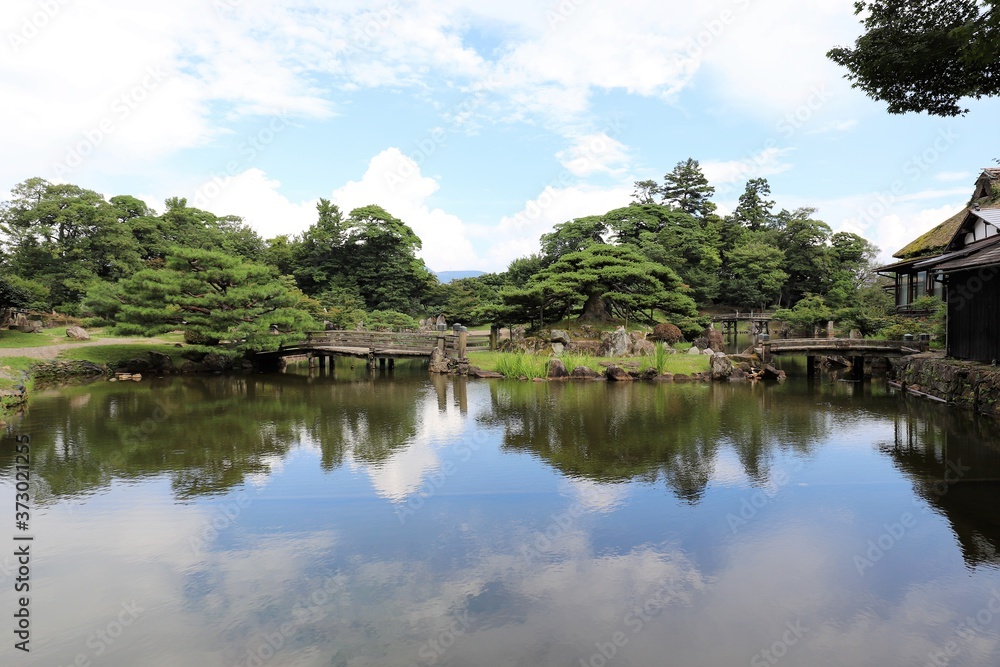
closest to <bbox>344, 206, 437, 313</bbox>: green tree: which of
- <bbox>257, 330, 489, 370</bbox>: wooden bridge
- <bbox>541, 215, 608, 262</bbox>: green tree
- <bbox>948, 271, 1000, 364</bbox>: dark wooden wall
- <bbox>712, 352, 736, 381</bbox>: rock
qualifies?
<bbox>541, 215, 608, 262</bbox>: green tree

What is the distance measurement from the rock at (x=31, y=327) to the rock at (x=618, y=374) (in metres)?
25.8

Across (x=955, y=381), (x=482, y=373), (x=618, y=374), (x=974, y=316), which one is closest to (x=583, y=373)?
(x=618, y=374)

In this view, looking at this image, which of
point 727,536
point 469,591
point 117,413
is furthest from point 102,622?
point 117,413

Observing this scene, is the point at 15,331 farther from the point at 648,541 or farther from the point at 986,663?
the point at 986,663

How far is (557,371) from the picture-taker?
21.5 metres

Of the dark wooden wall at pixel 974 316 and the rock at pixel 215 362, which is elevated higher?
the dark wooden wall at pixel 974 316

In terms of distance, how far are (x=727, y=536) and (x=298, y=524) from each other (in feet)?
17.3

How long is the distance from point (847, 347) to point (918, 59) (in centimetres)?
1345

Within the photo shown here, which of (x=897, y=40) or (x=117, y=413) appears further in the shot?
(x=117, y=413)

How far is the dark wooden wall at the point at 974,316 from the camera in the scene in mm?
14453

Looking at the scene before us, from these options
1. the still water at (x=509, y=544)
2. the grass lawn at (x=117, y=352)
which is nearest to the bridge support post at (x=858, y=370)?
the still water at (x=509, y=544)

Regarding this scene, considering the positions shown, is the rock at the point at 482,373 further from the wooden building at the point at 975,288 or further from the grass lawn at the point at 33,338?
the grass lawn at the point at 33,338

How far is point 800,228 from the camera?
42.5m

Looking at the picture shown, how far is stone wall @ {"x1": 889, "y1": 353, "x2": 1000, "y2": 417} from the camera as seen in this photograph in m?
13.7
